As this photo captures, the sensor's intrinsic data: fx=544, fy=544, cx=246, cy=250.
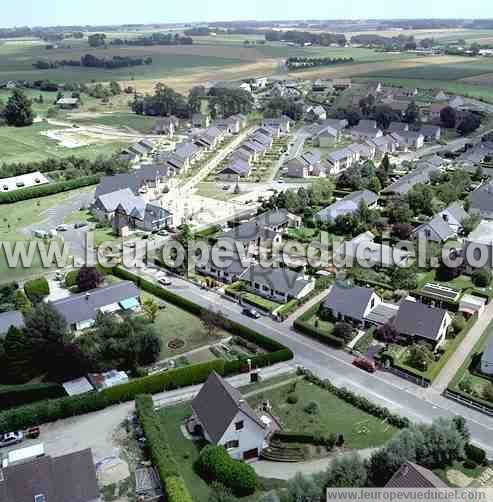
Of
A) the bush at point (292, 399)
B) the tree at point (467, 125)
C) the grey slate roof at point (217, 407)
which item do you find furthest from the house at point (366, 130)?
the grey slate roof at point (217, 407)

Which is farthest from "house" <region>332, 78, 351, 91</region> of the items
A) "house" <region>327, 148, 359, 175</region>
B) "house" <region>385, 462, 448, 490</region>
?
"house" <region>385, 462, 448, 490</region>

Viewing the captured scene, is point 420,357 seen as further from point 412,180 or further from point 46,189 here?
point 46,189

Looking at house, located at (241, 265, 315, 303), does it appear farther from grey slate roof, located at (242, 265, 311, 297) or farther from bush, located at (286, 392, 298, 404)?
bush, located at (286, 392, 298, 404)

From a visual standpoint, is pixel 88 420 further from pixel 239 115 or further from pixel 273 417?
pixel 239 115

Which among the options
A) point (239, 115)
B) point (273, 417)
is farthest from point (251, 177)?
point (273, 417)

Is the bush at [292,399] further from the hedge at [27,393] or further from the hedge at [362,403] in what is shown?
the hedge at [27,393]

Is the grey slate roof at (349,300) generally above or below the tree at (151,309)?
above
